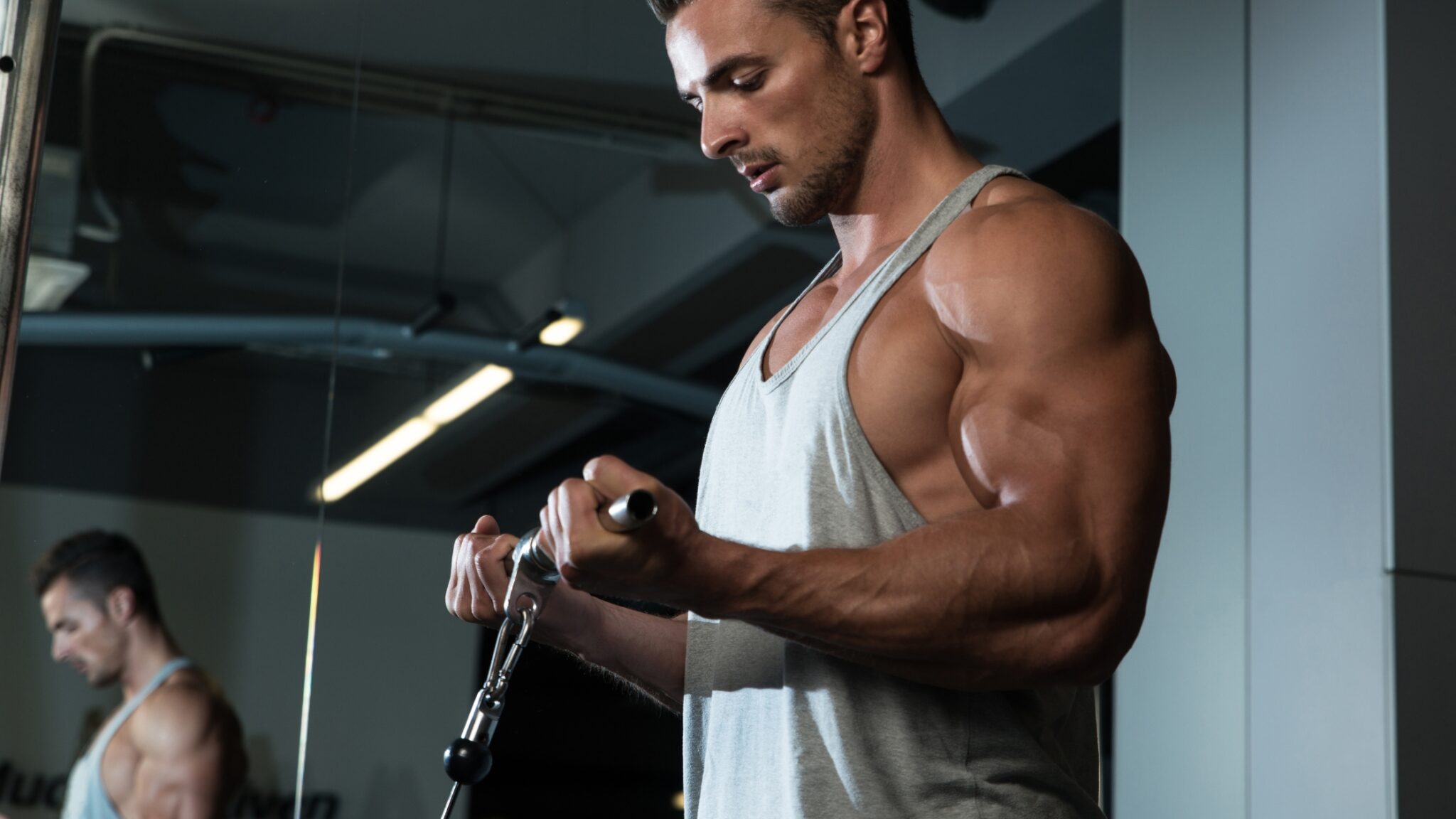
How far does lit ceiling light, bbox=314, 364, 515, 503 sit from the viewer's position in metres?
2.15


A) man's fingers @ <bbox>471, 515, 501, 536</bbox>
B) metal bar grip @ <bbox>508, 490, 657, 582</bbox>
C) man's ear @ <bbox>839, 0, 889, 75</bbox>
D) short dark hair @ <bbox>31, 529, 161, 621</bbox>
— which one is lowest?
metal bar grip @ <bbox>508, 490, 657, 582</bbox>

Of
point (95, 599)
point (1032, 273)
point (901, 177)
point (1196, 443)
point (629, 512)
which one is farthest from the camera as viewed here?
point (95, 599)

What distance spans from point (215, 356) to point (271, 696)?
0.53 meters

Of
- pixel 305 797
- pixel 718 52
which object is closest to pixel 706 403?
pixel 305 797

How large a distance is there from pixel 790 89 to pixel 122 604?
5.01 ft

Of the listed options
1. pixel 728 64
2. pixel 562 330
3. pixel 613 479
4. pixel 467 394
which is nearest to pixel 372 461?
pixel 467 394

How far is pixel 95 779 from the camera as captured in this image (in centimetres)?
211

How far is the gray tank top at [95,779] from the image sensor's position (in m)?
2.09

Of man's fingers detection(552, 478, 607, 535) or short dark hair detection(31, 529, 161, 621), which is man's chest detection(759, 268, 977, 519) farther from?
short dark hair detection(31, 529, 161, 621)

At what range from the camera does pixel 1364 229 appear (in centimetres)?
169

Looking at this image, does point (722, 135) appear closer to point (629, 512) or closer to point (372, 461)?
point (629, 512)

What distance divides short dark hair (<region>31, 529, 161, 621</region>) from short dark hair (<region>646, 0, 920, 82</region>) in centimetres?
144

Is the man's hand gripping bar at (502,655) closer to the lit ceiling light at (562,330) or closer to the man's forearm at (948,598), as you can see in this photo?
the man's forearm at (948,598)

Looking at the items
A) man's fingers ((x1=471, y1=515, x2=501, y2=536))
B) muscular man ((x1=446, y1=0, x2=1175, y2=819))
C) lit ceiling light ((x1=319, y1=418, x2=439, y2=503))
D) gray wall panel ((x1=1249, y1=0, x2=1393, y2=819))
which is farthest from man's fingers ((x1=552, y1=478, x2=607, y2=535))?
lit ceiling light ((x1=319, y1=418, x2=439, y2=503))
